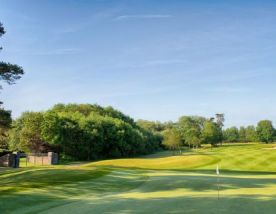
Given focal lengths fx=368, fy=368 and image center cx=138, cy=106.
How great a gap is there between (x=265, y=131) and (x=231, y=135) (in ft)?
97.3

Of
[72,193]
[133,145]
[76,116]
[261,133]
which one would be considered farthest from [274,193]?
[261,133]

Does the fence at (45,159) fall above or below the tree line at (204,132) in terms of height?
below

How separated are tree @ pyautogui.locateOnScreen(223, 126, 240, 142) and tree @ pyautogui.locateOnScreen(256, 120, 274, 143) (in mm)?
22856

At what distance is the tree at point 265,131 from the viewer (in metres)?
151

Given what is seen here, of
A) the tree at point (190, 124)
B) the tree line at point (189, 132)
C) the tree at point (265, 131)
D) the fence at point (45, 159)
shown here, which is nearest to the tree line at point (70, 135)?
the fence at point (45, 159)

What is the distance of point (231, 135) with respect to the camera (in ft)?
591

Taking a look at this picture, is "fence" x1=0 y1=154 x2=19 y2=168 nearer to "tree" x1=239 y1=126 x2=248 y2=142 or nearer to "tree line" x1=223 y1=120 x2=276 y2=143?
"tree line" x1=223 y1=120 x2=276 y2=143

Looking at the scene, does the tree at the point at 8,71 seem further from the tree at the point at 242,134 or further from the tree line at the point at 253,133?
the tree at the point at 242,134

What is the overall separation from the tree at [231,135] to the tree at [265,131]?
2286 centimetres

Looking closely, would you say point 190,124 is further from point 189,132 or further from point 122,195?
point 122,195

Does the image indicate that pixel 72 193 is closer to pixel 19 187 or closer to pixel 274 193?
pixel 19 187

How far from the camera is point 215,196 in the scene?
1599 centimetres

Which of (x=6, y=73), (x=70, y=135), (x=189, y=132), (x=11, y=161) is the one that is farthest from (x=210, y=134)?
(x=6, y=73)

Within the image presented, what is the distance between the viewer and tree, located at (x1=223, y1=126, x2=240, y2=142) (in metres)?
179
